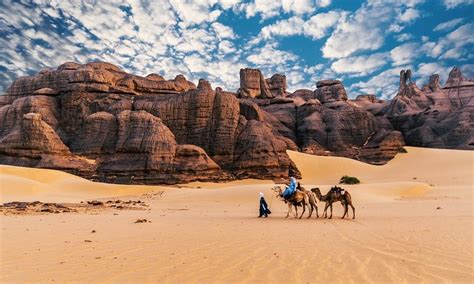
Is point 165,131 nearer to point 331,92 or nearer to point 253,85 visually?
point 253,85

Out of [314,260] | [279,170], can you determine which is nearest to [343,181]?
[279,170]

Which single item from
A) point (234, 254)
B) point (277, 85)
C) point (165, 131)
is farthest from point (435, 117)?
point (234, 254)

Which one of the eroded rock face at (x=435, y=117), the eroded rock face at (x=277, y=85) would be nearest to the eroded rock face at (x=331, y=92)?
the eroded rock face at (x=277, y=85)

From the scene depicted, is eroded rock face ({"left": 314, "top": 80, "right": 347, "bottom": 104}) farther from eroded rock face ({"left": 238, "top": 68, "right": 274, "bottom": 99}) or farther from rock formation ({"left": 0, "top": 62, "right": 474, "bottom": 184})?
rock formation ({"left": 0, "top": 62, "right": 474, "bottom": 184})

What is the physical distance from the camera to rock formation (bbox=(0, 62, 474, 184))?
42.0 meters

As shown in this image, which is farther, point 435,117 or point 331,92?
point 331,92

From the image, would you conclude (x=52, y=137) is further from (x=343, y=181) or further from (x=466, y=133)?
(x=466, y=133)

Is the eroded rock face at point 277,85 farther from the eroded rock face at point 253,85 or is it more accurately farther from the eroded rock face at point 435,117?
the eroded rock face at point 435,117

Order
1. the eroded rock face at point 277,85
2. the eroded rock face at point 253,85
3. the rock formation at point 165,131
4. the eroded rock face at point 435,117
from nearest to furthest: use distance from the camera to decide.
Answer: the rock formation at point 165,131 < the eroded rock face at point 435,117 < the eroded rock face at point 253,85 < the eroded rock face at point 277,85

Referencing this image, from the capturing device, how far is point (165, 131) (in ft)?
144

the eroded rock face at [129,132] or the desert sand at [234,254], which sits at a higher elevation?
the eroded rock face at [129,132]

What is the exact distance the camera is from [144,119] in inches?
1766

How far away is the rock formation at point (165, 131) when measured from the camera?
41969mm

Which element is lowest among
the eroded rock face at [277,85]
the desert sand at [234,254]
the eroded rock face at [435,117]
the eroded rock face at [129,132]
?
the desert sand at [234,254]
